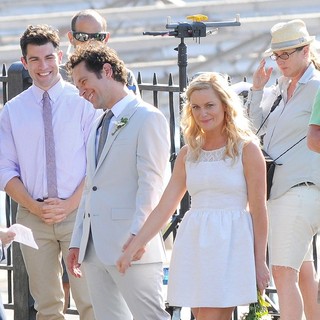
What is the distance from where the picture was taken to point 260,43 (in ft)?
66.9

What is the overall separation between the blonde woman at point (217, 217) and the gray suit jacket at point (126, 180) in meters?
0.14

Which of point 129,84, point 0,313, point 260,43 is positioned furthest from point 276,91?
point 260,43

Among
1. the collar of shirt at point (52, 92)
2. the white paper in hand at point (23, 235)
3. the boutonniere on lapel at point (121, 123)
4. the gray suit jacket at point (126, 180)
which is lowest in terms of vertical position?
the white paper in hand at point (23, 235)

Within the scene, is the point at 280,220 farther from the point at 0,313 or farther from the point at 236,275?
the point at 0,313

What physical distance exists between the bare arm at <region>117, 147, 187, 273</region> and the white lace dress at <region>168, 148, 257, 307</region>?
0.27 ft

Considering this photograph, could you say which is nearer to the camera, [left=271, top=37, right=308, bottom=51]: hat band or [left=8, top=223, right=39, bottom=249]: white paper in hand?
[left=8, top=223, right=39, bottom=249]: white paper in hand

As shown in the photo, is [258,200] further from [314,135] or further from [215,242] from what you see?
[314,135]

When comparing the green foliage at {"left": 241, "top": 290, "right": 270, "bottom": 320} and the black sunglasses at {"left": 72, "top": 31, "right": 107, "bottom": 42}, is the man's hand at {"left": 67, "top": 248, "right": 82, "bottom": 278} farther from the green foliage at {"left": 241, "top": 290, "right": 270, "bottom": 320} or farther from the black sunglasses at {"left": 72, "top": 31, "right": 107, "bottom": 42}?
the black sunglasses at {"left": 72, "top": 31, "right": 107, "bottom": 42}

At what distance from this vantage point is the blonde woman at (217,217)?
6.41 metres

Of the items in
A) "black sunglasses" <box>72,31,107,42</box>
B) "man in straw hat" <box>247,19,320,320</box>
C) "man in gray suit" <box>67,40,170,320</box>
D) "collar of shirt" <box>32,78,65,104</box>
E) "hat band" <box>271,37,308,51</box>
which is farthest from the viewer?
"black sunglasses" <box>72,31,107,42</box>

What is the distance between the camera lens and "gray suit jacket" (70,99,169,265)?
667 centimetres

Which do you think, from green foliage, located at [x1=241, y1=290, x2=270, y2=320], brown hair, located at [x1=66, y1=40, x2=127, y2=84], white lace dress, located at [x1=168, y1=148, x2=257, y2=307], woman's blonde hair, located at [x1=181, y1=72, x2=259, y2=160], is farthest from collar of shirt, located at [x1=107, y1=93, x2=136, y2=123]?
green foliage, located at [x1=241, y1=290, x2=270, y2=320]

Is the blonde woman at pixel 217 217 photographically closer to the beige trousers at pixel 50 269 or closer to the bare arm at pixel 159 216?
the bare arm at pixel 159 216

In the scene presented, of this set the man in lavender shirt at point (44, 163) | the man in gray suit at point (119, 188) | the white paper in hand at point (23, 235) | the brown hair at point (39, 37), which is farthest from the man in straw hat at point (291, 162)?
the white paper in hand at point (23, 235)
